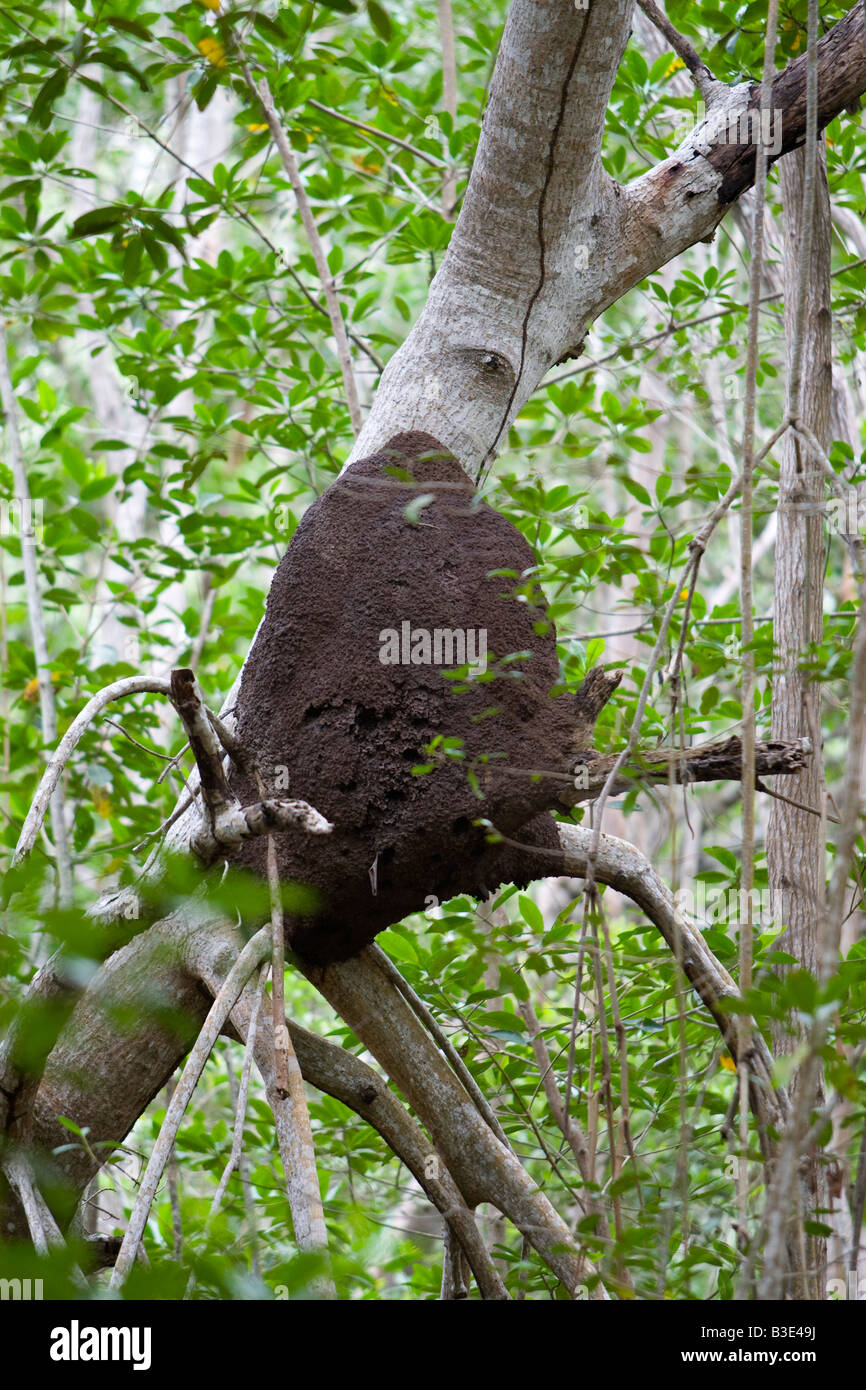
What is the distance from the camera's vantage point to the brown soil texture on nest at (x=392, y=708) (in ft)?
6.26

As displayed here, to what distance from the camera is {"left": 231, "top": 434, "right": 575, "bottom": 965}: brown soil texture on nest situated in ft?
6.26

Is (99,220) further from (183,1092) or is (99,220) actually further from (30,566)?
(183,1092)

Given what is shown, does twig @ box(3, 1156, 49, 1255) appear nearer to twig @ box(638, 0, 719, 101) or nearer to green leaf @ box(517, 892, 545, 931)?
green leaf @ box(517, 892, 545, 931)

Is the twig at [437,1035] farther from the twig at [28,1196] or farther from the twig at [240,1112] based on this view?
the twig at [28,1196]

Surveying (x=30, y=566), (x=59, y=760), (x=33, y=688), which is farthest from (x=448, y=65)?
(x=59, y=760)

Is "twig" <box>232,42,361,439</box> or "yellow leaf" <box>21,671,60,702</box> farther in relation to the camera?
"yellow leaf" <box>21,671,60,702</box>

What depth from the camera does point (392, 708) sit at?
6.40 ft

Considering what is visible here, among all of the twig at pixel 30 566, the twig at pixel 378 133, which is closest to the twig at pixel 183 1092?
the twig at pixel 30 566

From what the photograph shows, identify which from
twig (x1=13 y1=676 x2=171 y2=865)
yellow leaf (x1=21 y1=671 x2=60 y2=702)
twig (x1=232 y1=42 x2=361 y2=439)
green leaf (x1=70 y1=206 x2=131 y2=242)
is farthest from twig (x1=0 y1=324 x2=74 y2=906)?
twig (x1=13 y1=676 x2=171 y2=865)

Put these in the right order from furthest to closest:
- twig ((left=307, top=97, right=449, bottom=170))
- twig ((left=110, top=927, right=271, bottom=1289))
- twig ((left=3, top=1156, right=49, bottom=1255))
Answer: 1. twig ((left=307, top=97, right=449, bottom=170))
2. twig ((left=3, top=1156, right=49, bottom=1255))
3. twig ((left=110, top=927, right=271, bottom=1289))

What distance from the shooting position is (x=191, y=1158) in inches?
132

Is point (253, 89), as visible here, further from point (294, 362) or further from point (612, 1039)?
point (612, 1039)

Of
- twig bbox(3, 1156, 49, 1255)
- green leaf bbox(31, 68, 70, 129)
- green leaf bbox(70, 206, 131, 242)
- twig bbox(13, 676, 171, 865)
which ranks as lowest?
twig bbox(3, 1156, 49, 1255)
